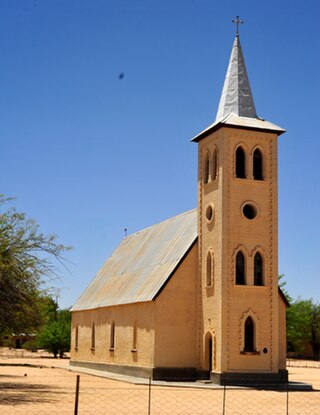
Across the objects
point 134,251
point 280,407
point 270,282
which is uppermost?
point 134,251

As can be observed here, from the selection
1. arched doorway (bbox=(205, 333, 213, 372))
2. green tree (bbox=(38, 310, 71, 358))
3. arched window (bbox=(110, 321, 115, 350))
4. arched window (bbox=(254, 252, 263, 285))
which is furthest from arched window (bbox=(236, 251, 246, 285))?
green tree (bbox=(38, 310, 71, 358))

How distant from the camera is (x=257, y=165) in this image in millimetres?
36219

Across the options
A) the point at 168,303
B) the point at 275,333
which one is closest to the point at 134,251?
the point at 168,303

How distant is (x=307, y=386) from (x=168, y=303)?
26.4ft

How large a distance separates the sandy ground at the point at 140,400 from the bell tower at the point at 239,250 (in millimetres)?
2608

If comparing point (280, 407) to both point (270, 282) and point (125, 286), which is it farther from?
point (125, 286)

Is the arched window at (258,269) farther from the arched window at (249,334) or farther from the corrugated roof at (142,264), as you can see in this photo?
the corrugated roof at (142,264)

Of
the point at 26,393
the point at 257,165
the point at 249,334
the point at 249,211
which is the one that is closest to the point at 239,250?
the point at 249,211

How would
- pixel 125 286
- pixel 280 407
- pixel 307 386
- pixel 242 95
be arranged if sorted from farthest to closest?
pixel 125 286 < pixel 242 95 < pixel 307 386 < pixel 280 407

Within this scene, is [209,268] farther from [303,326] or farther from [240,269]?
[303,326]

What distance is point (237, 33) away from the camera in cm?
3850

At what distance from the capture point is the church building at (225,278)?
33.5 m

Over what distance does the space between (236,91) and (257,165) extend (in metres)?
4.55

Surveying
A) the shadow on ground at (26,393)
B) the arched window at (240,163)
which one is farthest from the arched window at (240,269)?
the shadow on ground at (26,393)
